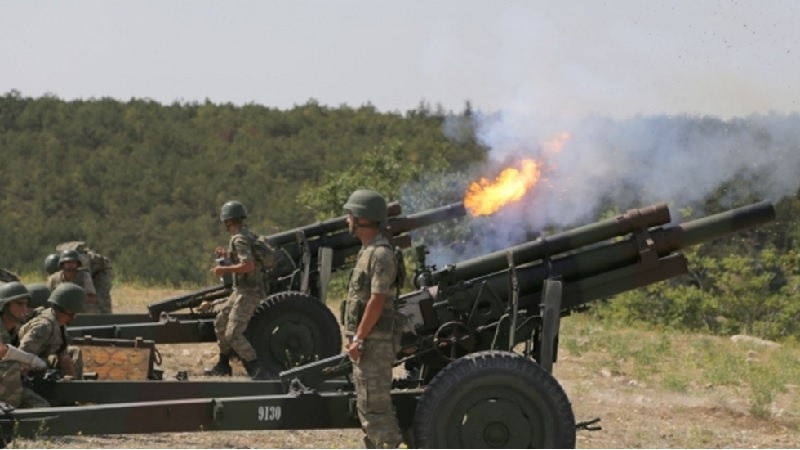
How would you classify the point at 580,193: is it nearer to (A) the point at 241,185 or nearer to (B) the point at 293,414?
(B) the point at 293,414

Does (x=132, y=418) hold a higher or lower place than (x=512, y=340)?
lower

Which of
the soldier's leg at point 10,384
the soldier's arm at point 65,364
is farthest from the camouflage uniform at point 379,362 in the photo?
the soldier's arm at point 65,364

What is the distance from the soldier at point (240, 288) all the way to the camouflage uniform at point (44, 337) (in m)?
2.97

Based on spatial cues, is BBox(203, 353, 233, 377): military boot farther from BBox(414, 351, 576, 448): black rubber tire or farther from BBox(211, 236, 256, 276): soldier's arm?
BBox(414, 351, 576, 448): black rubber tire

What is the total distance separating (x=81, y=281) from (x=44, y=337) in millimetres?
4825

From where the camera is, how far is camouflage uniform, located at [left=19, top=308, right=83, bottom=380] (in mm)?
10008

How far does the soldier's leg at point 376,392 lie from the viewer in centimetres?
876

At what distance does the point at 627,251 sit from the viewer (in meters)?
10.1

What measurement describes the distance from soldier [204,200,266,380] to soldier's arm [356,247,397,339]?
4551 millimetres

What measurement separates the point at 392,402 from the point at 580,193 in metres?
4.75

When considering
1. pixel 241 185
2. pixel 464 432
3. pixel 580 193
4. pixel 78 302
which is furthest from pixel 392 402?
pixel 241 185

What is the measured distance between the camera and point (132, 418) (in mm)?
8711

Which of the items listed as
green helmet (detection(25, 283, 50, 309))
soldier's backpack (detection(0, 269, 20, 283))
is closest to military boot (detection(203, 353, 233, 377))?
soldier's backpack (detection(0, 269, 20, 283))

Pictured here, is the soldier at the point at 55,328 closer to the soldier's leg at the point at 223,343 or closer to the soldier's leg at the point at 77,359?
the soldier's leg at the point at 77,359
